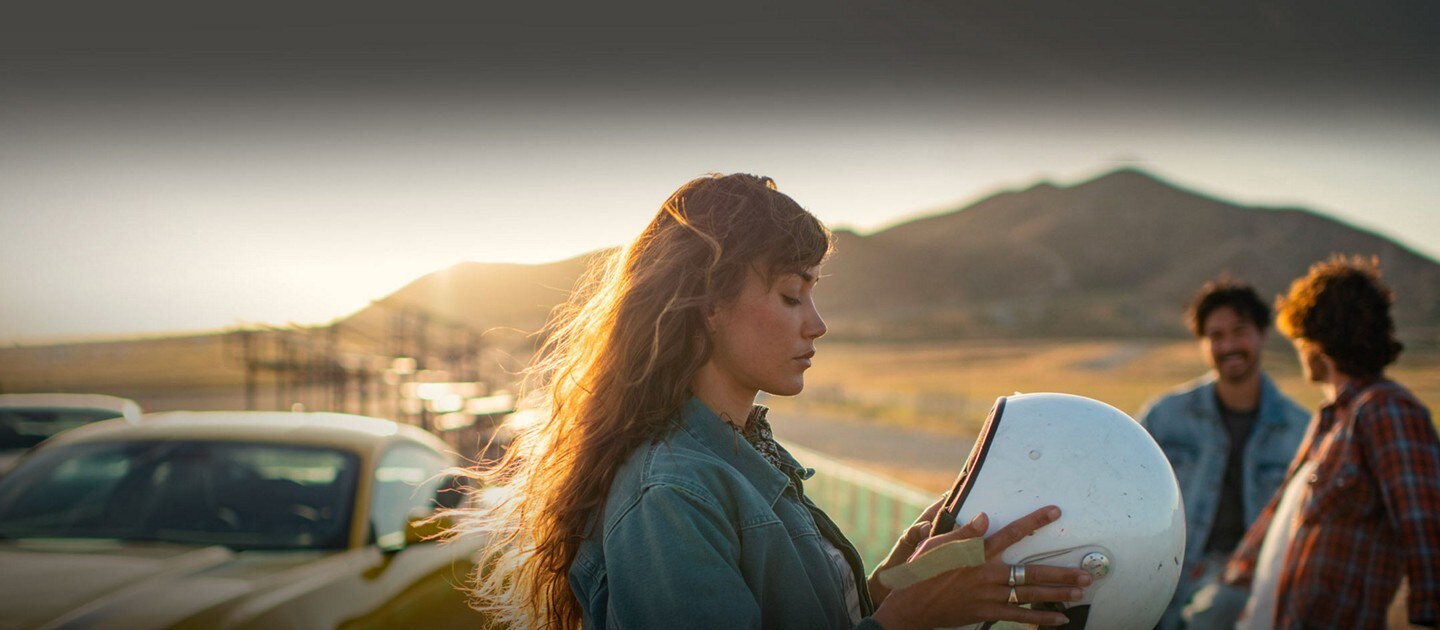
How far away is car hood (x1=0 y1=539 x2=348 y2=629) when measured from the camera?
3.24 metres

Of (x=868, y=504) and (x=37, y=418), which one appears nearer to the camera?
(x=868, y=504)

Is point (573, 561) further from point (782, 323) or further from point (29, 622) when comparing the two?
point (29, 622)

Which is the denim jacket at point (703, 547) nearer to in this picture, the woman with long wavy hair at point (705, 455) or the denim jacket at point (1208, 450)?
the woman with long wavy hair at point (705, 455)

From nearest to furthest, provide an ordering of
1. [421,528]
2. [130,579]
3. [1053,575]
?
[1053,575] → [130,579] → [421,528]

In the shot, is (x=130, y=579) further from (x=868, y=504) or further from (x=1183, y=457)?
(x=868, y=504)

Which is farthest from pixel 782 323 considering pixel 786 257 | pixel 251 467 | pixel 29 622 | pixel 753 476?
pixel 251 467

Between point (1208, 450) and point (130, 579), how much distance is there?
4835 millimetres

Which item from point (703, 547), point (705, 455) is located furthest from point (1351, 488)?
point (703, 547)

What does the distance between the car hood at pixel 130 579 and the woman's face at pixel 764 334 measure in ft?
6.93

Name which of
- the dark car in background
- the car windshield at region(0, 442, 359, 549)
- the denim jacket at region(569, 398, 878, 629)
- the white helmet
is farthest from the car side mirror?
the dark car in background

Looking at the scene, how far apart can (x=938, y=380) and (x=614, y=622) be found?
64.5 m

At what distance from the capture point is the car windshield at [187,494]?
14.2ft

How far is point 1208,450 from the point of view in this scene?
5301mm

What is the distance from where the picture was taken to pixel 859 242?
189m
